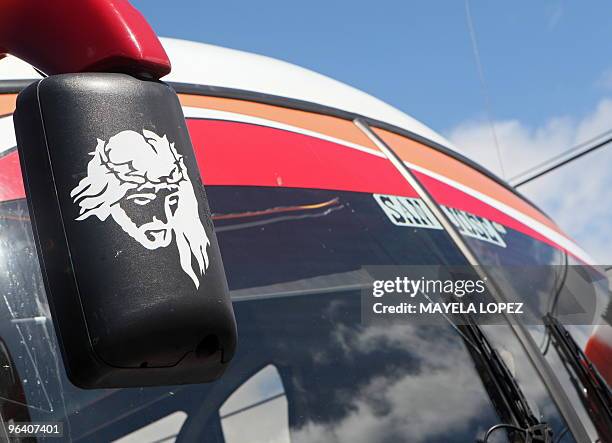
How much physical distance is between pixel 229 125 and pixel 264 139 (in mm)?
96

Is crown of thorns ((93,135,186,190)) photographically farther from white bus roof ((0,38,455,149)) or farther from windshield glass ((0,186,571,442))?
white bus roof ((0,38,455,149))

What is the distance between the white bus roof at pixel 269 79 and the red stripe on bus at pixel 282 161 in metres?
0.18

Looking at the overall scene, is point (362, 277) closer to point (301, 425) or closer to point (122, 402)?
point (301, 425)

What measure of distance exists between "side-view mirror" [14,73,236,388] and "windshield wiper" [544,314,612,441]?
1283 mm

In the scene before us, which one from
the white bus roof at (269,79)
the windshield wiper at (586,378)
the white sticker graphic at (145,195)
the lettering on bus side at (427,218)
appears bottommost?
the windshield wiper at (586,378)

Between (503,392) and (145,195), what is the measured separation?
121cm

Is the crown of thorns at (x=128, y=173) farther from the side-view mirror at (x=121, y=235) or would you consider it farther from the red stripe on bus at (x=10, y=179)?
the red stripe on bus at (x=10, y=179)

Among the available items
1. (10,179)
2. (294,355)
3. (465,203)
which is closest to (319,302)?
(294,355)

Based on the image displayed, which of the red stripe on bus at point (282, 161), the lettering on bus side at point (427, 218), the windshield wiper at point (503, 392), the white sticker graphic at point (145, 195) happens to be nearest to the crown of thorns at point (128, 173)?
the white sticker graphic at point (145, 195)

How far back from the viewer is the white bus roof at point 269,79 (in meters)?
2.27

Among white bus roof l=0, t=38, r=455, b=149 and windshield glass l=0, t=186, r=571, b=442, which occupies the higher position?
white bus roof l=0, t=38, r=455, b=149

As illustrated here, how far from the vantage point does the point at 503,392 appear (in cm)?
194

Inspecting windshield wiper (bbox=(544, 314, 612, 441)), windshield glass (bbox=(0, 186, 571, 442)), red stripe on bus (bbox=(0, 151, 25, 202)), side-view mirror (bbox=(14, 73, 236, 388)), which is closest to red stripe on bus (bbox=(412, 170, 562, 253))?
windshield glass (bbox=(0, 186, 571, 442))

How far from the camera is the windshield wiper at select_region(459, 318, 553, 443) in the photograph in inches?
73.5
